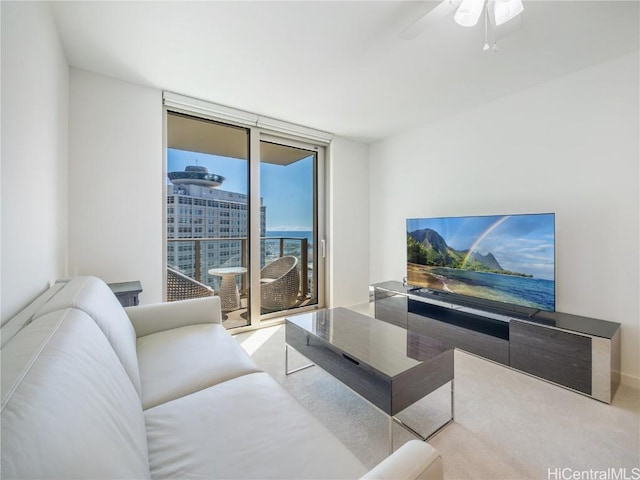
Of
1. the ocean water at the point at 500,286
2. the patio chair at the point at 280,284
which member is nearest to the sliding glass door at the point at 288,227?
the patio chair at the point at 280,284

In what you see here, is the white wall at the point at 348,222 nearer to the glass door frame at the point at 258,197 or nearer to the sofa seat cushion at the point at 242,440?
the glass door frame at the point at 258,197

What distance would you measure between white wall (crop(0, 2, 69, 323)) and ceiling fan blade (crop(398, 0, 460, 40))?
5.92 feet

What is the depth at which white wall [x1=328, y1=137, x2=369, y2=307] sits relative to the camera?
394cm

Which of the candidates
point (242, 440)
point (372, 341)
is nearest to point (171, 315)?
point (242, 440)

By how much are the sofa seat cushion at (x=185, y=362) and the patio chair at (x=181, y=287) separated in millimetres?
1252

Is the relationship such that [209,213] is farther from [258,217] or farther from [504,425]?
[504,425]

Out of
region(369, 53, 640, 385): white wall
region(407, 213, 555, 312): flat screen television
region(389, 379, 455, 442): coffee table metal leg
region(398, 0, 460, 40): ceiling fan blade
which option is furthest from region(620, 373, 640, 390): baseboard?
region(398, 0, 460, 40): ceiling fan blade

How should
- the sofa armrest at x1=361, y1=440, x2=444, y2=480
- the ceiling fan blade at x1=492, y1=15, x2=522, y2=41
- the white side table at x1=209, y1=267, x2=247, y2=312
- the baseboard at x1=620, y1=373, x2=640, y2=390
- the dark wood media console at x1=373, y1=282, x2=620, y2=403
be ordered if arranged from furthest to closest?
the white side table at x1=209, y1=267, x2=247, y2=312
the baseboard at x1=620, y1=373, x2=640, y2=390
the dark wood media console at x1=373, y1=282, x2=620, y2=403
the ceiling fan blade at x1=492, y1=15, x2=522, y2=41
the sofa armrest at x1=361, y1=440, x2=444, y2=480

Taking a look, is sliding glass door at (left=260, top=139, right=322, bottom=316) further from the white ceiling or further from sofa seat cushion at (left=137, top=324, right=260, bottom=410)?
sofa seat cushion at (left=137, top=324, right=260, bottom=410)

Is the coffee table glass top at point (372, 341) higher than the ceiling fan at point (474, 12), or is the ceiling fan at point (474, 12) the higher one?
the ceiling fan at point (474, 12)

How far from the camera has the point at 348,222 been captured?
408cm

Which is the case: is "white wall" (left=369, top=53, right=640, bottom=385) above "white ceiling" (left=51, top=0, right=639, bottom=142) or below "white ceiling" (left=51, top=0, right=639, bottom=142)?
below

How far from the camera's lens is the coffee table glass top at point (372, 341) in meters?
1.52

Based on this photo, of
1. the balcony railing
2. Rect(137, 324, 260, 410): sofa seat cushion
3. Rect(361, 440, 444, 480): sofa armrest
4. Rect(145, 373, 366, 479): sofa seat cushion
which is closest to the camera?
Rect(361, 440, 444, 480): sofa armrest
